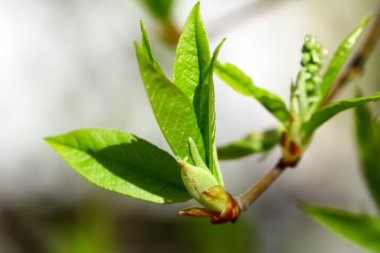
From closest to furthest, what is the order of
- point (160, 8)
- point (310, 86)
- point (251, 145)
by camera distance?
point (310, 86) < point (251, 145) < point (160, 8)

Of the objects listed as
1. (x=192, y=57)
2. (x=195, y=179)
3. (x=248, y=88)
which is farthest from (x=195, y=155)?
(x=248, y=88)

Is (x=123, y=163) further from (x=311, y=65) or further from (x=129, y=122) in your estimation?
(x=129, y=122)

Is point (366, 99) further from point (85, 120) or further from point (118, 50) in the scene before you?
point (118, 50)

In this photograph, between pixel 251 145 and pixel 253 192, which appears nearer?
pixel 253 192

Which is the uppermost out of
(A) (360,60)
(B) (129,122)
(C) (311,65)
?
(C) (311,65)

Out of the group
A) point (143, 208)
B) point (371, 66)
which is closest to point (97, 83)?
point (143, 208)

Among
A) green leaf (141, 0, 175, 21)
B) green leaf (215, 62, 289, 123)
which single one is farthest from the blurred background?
green leaf (215, 62, 289, 123)
